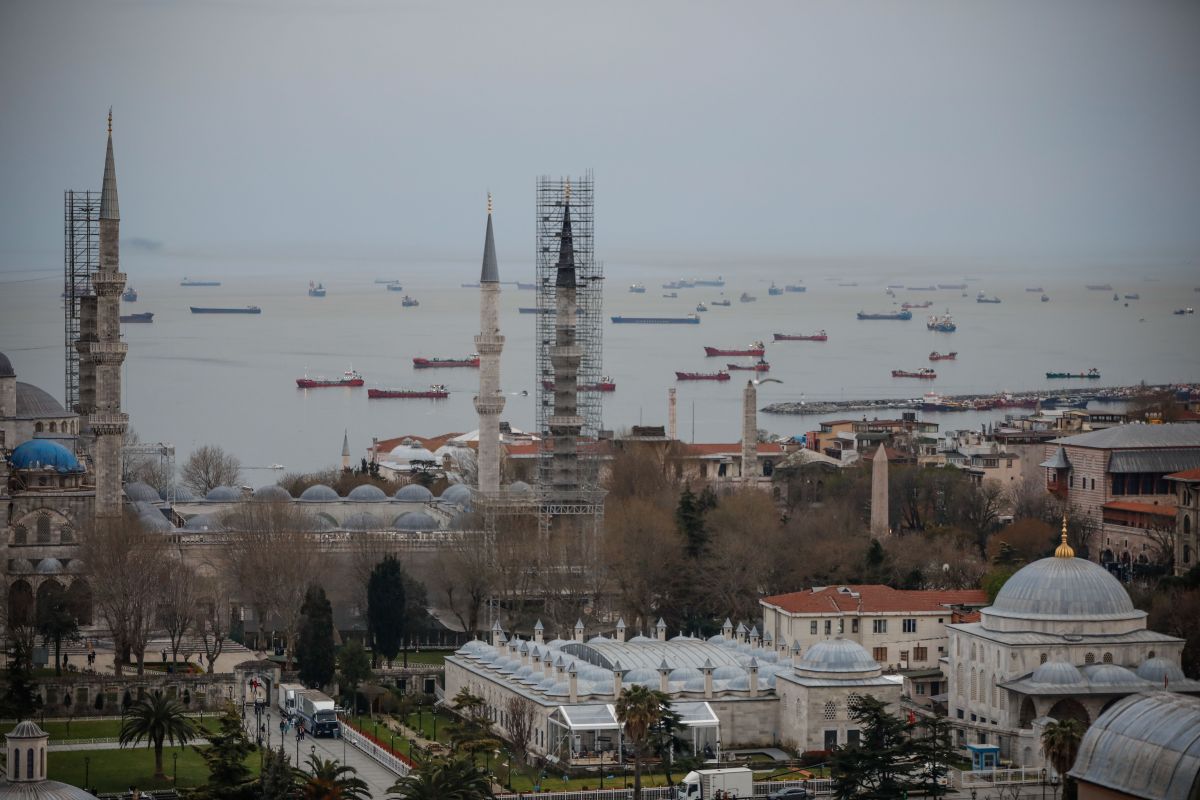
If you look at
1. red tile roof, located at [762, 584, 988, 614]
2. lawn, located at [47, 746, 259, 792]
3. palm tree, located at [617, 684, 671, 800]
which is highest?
red tile roof, located at [762, 584, 988, 614]

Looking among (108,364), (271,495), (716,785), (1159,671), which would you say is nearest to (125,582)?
(108,364)

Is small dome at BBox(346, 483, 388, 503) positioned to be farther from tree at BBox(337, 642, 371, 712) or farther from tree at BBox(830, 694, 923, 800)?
tree at BBox(830, 694, 923, 800)

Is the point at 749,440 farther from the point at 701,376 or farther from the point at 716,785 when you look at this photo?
the point at 701,376

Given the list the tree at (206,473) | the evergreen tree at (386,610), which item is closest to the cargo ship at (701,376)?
the tree at (206,473)

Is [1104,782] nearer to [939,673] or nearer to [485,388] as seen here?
[939,673]

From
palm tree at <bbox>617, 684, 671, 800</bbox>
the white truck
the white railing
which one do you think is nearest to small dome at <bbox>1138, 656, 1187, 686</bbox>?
the white truck

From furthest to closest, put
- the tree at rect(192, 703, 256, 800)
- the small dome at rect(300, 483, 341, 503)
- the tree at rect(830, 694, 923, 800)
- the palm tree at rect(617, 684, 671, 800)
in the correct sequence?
the small dome at rect(300, 483, 341, 503) < the palm tree at rect(617, 684, 671, 800) < the tree at rect(830, 694, 923, 800) < the tree at rect(192, 703, 256, 800)
